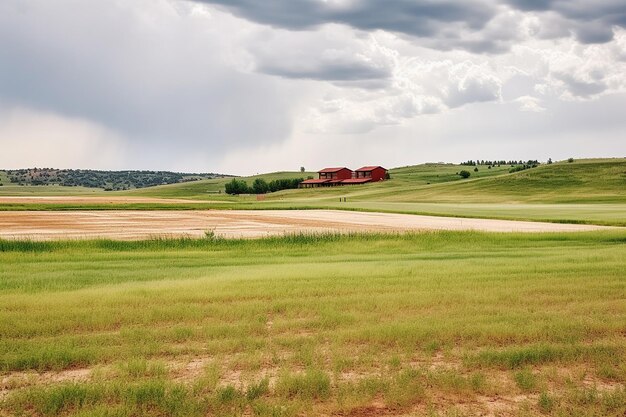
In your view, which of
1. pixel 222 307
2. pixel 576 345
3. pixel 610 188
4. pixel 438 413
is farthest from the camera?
pixel 610 188

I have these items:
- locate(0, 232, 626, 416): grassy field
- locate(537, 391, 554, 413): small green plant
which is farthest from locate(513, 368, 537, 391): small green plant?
locate(537, 391, 554, 413): small green plant

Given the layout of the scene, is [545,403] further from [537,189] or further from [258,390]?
[537,189]

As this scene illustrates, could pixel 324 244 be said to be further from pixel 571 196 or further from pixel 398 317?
pixel 571 196

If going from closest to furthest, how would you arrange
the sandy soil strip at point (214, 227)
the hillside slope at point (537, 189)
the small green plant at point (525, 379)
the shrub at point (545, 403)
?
the shrub at point (545, 403), the small green plant at point (525, 379), the sandy soil strip at point (214, 227), the hillside slope at point (537, 189)

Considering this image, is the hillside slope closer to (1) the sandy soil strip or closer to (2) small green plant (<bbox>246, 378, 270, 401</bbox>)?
(1) the sandy soil strip

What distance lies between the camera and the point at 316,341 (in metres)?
10.9

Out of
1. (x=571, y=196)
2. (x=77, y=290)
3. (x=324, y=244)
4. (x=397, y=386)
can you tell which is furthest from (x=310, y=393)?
(x=571, y=196)

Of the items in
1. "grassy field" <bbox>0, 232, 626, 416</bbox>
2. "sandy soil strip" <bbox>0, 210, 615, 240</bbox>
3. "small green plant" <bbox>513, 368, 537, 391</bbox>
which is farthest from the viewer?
"sandy soil strip" <bbox>0, 210, 615, 240</bbox>

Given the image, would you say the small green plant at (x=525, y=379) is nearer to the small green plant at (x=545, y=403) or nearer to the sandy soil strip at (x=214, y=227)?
the small green plant at (x=545, y=403)

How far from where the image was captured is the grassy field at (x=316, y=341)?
8.12 meters

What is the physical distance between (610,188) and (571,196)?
1536cm

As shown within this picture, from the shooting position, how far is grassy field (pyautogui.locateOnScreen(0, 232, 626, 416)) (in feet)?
26.6

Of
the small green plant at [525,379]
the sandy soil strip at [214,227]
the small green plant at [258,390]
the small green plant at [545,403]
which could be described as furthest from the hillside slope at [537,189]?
the small green plant at [258,390]

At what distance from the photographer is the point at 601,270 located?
19641 millimetres
